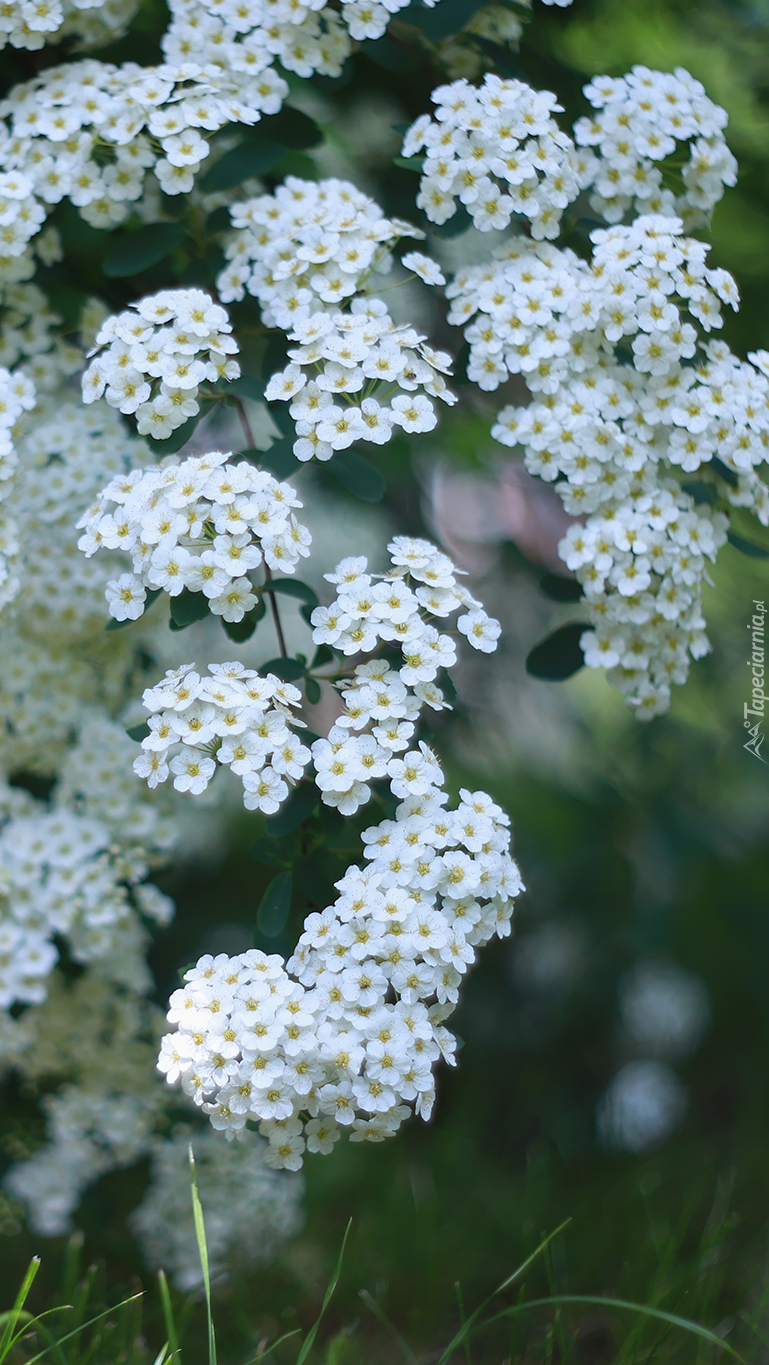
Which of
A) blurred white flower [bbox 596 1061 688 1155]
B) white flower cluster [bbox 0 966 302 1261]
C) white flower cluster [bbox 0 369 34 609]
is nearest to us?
white flower cluster [bbox 0 369 34 609]

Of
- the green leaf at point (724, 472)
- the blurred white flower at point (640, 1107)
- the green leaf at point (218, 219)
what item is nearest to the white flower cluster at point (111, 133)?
the green leaf at point (218, 219)

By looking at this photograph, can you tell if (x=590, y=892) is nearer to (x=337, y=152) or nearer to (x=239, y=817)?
(x=239, y=817)

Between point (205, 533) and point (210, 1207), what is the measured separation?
5.03ft

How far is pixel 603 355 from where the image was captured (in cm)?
163

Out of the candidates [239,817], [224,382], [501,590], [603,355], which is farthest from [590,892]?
[224,382]

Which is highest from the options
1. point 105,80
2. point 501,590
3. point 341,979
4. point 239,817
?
point 105,80

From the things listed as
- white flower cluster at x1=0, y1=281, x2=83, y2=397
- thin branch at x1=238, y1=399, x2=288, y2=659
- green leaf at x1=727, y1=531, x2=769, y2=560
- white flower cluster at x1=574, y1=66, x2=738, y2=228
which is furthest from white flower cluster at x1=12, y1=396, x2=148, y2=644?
green leaf at x1=727, y1=531, x2=769, y2=560

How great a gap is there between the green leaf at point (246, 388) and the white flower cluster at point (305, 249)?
98mm

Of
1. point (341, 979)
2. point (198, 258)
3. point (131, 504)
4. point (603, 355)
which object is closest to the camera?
point (341, 979)

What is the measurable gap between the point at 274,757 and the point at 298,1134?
49cm

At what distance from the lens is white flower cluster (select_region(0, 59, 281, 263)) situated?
1577 millimetres

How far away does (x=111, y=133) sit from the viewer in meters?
1.60

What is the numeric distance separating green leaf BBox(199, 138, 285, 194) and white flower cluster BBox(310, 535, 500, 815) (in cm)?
76

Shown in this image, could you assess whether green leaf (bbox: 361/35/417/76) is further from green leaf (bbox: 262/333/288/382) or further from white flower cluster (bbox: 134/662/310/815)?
white flower cluster (bbox: 134/662/310/815)
